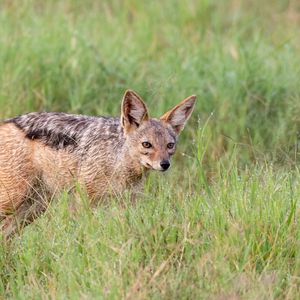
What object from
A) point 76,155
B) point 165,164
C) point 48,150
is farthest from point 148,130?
point 48,150

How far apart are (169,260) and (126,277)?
0.38 meters

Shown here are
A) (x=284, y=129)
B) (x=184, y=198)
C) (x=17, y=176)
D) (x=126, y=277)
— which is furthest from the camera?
(x=284, y=129)

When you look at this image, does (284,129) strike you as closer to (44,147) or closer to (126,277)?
(44,147)

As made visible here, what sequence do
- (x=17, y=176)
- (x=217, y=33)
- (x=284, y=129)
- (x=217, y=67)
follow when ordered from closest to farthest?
(x=17, y=176), (x=284, y=129), (x=217, y=67), (x=217, y=33)

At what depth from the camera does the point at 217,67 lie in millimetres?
10953

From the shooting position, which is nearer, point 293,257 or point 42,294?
point 42,294

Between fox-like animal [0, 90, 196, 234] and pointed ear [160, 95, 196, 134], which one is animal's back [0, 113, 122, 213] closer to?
fox-like animal [0, 90, 196, 234]

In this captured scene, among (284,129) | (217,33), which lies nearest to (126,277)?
(284,129)

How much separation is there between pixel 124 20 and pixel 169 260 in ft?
21.2

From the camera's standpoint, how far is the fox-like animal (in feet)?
25.9

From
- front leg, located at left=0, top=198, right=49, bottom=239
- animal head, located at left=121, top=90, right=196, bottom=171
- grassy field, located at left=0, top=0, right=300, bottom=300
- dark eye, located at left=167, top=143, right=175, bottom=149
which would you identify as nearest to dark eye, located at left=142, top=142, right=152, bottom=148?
animal head, located at left=121, top=90, right=196, bottom=171

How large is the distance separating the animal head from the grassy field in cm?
21

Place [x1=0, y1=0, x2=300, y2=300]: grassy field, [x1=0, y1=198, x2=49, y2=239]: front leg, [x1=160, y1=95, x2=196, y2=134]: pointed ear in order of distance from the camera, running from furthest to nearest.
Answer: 1. [x1=160, y1=95, x2=196, y2=134]: pointed ear
2. [x1=0, y1=198, x2=49, y2=239]: front leg
3. [x1=0, y1=0, x2=300, y2=300]: grassy field

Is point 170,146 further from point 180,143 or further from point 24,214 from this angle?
point 180,143
